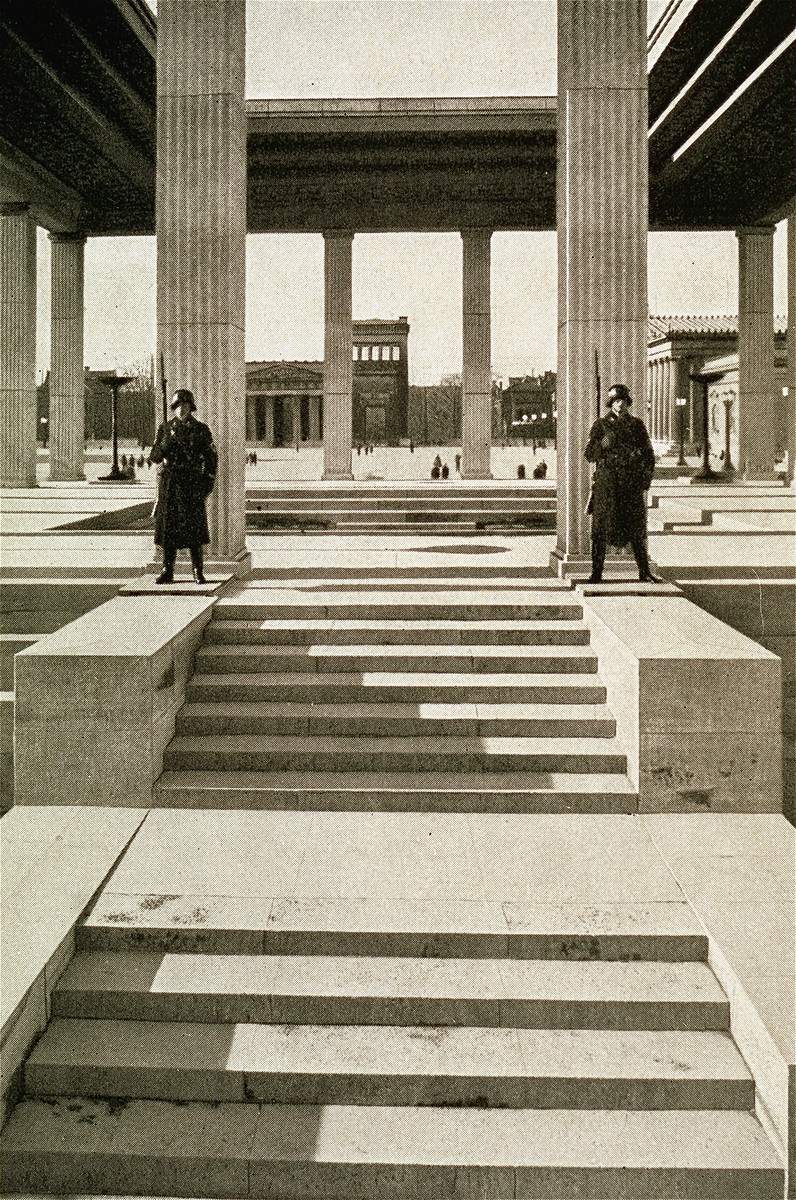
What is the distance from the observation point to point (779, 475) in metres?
26.6

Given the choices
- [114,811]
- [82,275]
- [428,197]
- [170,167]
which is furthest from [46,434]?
[114,811]

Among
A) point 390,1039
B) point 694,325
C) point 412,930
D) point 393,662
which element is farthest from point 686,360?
point 390,1039

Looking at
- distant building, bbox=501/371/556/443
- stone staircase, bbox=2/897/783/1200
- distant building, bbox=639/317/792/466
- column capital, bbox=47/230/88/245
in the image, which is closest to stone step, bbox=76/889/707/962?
stone staircase, bbox=2/897/783/1200

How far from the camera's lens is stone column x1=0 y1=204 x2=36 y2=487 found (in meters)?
24.4

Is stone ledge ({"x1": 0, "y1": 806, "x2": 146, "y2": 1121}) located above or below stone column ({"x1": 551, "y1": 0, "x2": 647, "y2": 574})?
below

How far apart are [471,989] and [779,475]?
24886 millimetres

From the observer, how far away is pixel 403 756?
668 cm

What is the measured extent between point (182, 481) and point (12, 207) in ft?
63.8

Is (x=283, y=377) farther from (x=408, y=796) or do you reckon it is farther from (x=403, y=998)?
(x=403, y=998)

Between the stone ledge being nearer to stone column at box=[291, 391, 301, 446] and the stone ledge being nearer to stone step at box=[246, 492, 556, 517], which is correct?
stone step at box=[246, 492, 556, 517]

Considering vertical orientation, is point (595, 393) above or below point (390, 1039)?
above

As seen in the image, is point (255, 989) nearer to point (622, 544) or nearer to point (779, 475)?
point (622, 544)

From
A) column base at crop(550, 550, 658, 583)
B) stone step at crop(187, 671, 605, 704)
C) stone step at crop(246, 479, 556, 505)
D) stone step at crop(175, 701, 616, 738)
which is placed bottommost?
stone step at crop(175, 701, 616, 738)

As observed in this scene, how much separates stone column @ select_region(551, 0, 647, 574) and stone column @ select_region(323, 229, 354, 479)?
52.1 ft
